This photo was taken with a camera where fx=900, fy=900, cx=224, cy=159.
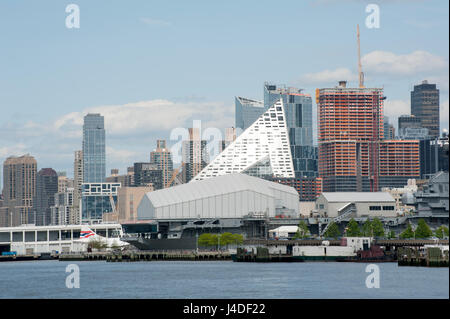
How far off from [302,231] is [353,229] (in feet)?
38.2

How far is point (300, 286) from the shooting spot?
87.1m

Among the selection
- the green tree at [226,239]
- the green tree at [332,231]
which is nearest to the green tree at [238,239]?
the green tree at [226,239]

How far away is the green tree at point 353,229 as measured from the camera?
17262 centimetres

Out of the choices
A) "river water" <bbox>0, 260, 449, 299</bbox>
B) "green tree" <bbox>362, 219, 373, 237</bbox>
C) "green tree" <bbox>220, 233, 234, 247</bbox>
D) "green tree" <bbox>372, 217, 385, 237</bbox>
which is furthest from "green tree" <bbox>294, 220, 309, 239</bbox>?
"river water" <bbox>0, 260, 449, 299</bbox>

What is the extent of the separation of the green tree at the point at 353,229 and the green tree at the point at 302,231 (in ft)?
29.1

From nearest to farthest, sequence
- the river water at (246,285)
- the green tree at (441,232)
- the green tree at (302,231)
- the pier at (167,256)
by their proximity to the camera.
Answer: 1. the river water at (246,285)
2. the green tree at (441,232)
3. the pier at (167,256)
4. the green tree at (302,231)

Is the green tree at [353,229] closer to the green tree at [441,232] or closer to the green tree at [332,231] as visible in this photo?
the green tree at [332,231]

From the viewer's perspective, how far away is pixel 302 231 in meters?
181

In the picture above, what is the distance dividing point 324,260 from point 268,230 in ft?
162

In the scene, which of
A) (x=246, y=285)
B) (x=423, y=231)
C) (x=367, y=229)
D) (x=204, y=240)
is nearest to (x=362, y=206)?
(x=367, y=229)

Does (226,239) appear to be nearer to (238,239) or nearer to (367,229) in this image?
(238,239)

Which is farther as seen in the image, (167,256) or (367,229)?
(167,256)
